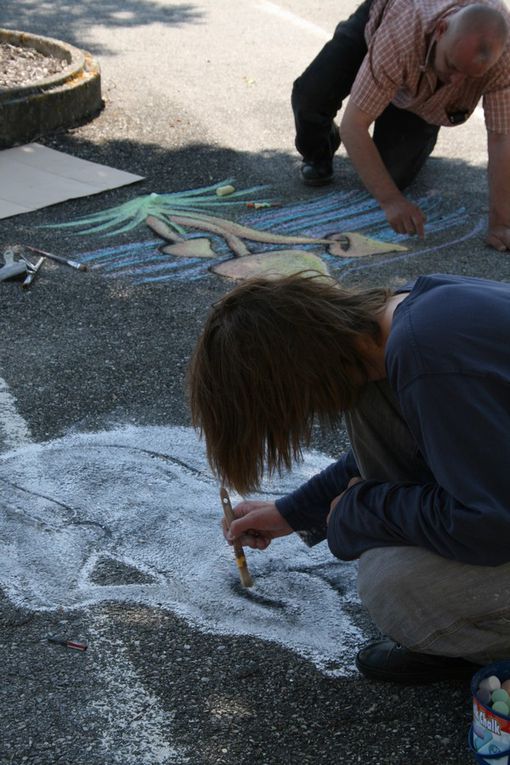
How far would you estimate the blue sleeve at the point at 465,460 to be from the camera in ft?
6.17

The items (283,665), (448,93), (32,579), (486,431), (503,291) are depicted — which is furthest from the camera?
(448,93)

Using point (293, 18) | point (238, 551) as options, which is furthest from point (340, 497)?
point (293, 18)

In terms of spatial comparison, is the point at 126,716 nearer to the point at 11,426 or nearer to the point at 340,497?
the point at 340,497

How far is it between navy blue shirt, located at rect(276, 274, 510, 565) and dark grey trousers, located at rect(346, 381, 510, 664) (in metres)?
0.06

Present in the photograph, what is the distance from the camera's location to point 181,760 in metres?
2.11

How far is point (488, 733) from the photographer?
78.0 inches

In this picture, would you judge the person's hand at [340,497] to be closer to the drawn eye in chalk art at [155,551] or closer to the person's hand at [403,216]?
the drawn eye in chalk art at [155,551]

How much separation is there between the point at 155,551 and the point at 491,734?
1.11m

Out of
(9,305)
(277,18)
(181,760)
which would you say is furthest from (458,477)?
(277,18)

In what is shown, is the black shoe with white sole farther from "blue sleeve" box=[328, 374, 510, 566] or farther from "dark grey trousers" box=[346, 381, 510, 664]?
"blue sleeve" box=[328, 374, 510, 566]

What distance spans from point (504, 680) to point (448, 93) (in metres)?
3.07

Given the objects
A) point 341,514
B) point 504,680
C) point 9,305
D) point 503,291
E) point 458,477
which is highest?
point 503,291

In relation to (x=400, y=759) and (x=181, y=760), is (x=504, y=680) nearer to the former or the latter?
(x=400, y=759)

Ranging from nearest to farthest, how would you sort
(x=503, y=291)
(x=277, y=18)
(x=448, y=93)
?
(x=503, y=291)
(x=448, y=93)
(x=277, y=18)
